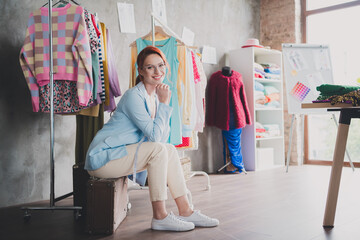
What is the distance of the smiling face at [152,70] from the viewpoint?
228 centimetres

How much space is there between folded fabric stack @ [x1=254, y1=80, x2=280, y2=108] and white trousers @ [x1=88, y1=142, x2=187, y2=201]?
3029 mm

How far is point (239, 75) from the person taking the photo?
4723mm

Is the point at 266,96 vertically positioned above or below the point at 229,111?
above

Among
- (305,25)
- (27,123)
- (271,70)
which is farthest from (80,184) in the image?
(305,25)

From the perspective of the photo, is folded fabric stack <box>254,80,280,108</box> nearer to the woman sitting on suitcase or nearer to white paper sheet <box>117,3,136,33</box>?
white paper sheet <box>117,3,136,33</box>

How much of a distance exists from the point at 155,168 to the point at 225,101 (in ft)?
8.66

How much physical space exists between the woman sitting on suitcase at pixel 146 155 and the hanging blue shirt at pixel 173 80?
53 centimetres

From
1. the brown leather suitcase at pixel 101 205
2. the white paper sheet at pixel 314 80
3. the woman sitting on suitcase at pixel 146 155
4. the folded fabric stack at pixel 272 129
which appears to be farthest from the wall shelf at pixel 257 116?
the brown leather suitcase at pixel 101 205

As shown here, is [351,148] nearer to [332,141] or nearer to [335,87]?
[332,141]

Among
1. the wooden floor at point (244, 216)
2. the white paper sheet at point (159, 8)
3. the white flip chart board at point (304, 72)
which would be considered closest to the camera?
the wooden floor at point (244, 216)

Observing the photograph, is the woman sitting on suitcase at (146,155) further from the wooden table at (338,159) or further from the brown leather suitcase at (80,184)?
the wooden table at (338,159)

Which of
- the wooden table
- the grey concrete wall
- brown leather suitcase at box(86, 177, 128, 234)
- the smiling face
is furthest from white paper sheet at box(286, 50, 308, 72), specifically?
brown leather suitcase at box(86, 177, 128, 234)

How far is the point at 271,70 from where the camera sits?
5.19 metres

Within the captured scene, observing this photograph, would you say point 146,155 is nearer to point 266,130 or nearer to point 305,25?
point 266,130
